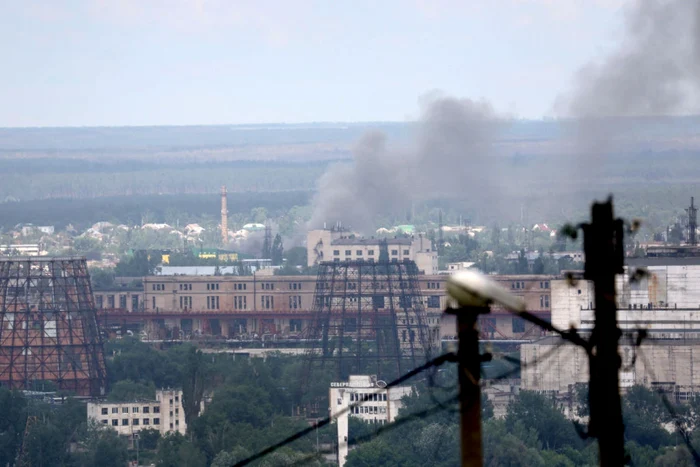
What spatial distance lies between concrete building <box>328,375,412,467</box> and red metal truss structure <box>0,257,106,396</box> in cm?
822

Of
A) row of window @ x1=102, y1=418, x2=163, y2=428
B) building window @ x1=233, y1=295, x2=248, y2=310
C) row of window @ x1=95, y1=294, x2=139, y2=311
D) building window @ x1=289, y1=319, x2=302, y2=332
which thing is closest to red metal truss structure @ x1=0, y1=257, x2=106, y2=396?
row of window @ x1=102, y1=418, x2=163, y2=428

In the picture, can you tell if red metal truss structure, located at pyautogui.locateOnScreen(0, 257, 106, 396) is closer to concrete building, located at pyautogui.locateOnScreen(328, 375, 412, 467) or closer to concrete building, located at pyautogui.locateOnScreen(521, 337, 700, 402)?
concrete building, located at pyautogui.locateOnScreen(328, 375, 412, 467)

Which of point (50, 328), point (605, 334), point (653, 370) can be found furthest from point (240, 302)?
point (605, 334)

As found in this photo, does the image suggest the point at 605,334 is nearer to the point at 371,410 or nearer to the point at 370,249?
the point at 371,410

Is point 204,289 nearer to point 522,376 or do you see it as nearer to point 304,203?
point 522,376

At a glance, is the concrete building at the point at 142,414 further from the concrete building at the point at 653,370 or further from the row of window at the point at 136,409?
the concrete building at the point at 653,370

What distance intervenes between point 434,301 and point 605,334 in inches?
1957

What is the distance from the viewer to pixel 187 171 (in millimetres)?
160875

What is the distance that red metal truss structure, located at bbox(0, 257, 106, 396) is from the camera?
44.3 meters

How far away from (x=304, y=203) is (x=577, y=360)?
3434 inches

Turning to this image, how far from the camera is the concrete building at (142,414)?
35688 mm

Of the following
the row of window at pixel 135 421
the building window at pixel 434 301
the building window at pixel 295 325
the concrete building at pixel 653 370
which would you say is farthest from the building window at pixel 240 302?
the concrete building at pixel 653 370

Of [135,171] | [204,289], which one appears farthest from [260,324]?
[135,171]

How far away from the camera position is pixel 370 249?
6359 centimetres
